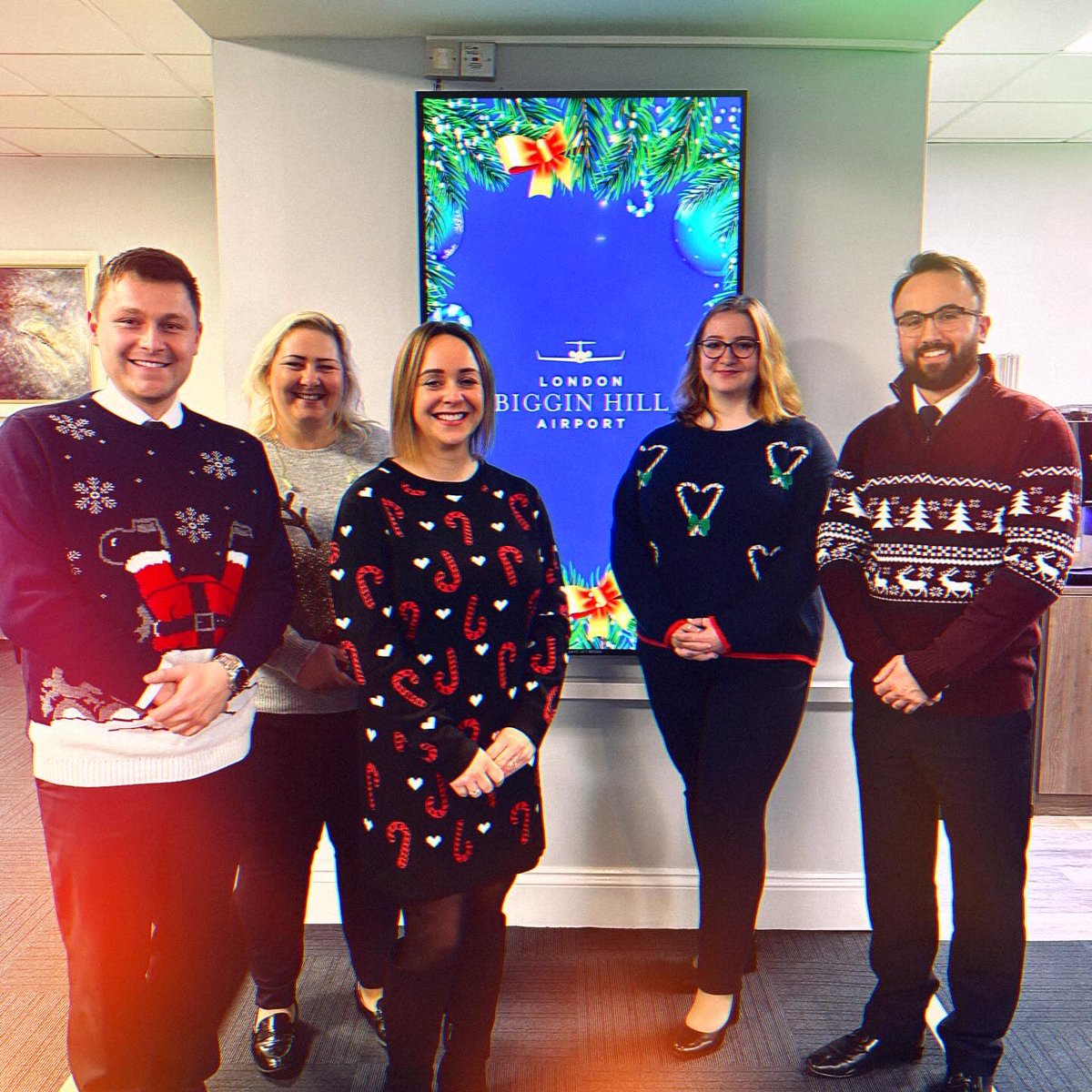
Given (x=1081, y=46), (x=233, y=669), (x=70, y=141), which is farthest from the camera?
(x=70, y=141)

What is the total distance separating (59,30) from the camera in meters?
3.13

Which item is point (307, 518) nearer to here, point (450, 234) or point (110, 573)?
point (110, 573)

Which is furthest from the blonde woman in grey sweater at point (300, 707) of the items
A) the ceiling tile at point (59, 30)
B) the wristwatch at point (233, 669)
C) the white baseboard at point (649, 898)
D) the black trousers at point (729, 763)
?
the ceiling tile at point (59, 30)

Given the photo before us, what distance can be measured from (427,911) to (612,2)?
6.69 ft

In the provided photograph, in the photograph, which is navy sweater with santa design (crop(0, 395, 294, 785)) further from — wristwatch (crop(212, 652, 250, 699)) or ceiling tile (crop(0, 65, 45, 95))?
ceiling tile (crop(0, 65, 45, 95))

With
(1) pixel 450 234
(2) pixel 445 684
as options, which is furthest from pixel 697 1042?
(1) pixel 450 234

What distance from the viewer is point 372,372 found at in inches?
92.0

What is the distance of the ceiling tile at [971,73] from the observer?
3109 millimetres

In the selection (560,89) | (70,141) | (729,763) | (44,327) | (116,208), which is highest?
(70,141)

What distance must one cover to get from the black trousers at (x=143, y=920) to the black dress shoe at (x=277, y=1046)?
33cm

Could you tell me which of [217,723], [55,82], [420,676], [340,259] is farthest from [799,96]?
[55,82]

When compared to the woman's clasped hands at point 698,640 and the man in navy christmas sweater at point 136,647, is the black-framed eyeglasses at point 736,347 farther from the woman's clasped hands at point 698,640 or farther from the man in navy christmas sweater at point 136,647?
the man in navy christmas sweater at point 136,647

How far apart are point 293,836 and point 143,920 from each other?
42cm

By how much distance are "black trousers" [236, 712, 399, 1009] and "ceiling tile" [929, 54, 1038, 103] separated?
297cm
